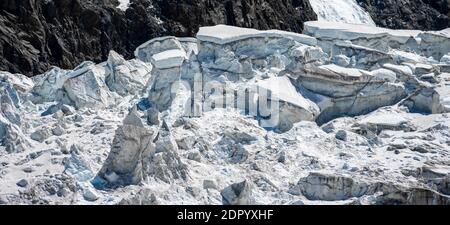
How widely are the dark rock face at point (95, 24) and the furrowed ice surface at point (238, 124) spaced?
1.93 metres

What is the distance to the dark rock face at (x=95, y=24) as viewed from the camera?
38.3 m

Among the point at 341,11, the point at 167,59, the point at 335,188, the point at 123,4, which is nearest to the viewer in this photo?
the point at 335,188

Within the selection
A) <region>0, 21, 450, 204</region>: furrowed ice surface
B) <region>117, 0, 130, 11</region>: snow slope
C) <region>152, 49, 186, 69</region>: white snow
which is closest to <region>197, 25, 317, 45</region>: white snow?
<region>0, 21, 450, 204</region>: furrowed ice surface

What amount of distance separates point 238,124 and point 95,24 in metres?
8.64

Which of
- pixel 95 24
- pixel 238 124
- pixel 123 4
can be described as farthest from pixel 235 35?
pixel 123 4

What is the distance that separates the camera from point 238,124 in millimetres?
33594

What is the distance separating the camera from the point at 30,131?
3272 centimetres

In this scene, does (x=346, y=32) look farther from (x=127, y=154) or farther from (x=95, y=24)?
(x=127, y=154)

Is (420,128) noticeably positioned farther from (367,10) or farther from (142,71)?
(367,10)

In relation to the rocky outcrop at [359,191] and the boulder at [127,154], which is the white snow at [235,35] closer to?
the boulder at [127,154]

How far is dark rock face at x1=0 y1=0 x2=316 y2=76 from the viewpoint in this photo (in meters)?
38.3

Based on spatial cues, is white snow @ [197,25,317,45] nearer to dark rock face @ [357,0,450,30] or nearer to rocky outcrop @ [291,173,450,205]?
rocky outcrop @ [291,173,450,205]

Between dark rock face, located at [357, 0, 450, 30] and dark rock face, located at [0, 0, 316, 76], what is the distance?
450 cm

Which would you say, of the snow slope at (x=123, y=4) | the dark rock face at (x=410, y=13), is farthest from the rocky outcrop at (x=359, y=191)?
the dark rock face at (x=410, y=13)
